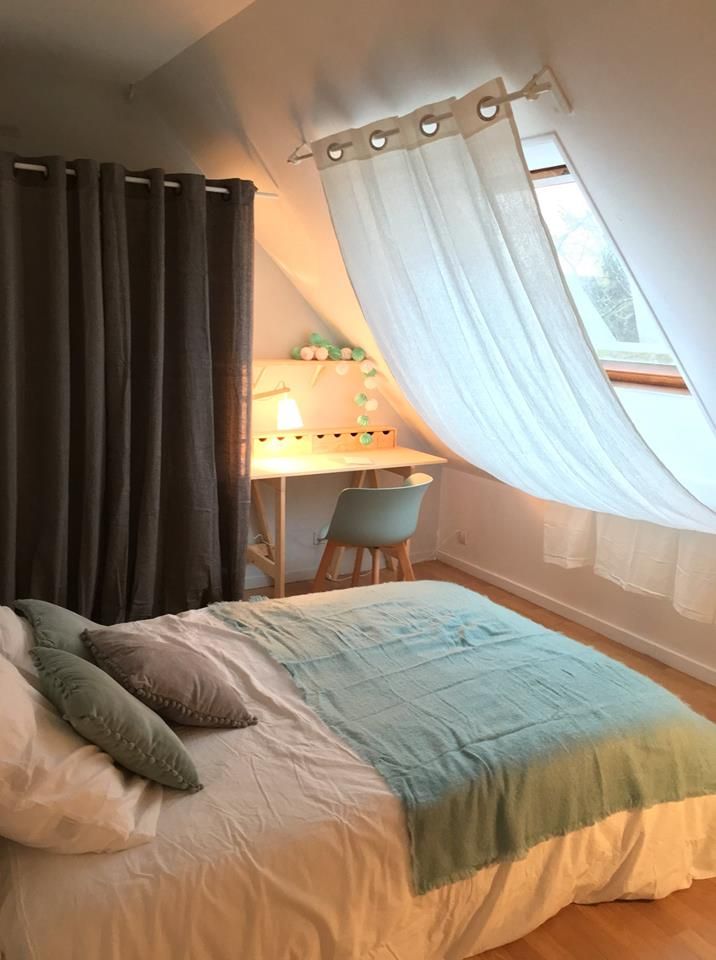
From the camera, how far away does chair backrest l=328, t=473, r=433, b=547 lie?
363 centimetres

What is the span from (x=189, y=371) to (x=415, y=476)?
1149 millimetres

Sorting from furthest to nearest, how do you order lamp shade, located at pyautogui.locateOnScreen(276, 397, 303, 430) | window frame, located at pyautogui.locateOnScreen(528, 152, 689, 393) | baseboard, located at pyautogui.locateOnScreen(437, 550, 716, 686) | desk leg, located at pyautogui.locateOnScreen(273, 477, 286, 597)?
lamp shade, located at pyautogui.locateOnScreen(276, 397, 303, 430) → desk leg, located at pyautogui.locateOnScreen(273, 477, 286, 597) → baseboard, located at pyautogui.locateOnScreen(437, 550, 716, 686) → window frame, located at pyautogui.locateOnScreen(528, 152, 689, 393)

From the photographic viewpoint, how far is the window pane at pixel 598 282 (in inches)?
124

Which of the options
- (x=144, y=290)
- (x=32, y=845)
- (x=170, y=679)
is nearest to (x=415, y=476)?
(x=144, y=290)

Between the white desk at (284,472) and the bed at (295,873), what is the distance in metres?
1.67

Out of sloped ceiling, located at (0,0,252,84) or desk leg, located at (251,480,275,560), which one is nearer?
sloped ceiling, located at (0,0,252,84)

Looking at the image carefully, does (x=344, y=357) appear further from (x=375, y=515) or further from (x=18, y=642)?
(x=18, y=642)

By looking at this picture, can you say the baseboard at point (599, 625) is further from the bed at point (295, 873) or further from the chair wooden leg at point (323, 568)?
the bed at point (295, 873)

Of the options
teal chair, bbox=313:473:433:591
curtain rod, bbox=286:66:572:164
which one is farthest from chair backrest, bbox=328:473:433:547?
curtain rod, bbox=286:66:572:164

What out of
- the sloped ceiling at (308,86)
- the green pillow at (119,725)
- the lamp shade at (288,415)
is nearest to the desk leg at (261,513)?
the lamp shade at (288,415)

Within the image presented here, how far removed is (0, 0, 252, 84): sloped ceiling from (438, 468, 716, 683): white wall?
2.61 metres

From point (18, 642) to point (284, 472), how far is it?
Answer: 1856 mm

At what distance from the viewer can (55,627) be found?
228 cm

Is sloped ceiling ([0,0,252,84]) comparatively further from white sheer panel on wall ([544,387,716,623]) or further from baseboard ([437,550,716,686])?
baseboard ([437,550,716,686])
